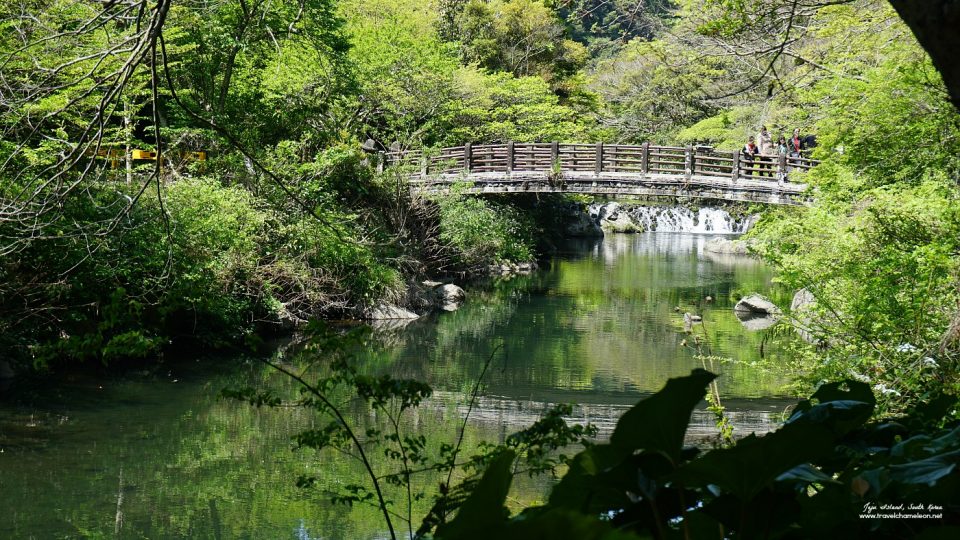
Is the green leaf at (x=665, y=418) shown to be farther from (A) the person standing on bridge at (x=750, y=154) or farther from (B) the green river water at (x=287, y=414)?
(A) the person standing on bridge at (x=750, y=154)

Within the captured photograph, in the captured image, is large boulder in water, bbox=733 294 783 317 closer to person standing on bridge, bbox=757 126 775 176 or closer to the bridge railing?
the bridge railing

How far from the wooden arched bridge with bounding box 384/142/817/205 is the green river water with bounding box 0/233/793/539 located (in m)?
3.21

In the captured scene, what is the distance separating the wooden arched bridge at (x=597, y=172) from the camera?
19922 millimetres

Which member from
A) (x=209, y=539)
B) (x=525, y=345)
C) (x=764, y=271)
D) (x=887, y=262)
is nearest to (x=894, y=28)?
(x=887, y=262)

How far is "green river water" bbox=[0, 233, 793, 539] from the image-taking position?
22.8 ft

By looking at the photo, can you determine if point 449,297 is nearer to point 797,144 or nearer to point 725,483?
point 797,144

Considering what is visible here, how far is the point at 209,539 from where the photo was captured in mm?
6562

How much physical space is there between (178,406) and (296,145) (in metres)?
6.57

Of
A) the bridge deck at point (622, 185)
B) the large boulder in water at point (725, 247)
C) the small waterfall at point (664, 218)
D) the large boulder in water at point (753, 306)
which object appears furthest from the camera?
the small waterfall at point (664, 218)

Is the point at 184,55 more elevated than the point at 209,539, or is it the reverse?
the point at 184,55

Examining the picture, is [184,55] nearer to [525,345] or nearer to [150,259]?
[150,259]

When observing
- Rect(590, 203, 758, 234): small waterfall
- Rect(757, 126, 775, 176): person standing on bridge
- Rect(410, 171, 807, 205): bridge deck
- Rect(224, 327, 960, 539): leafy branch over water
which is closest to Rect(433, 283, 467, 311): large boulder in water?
Rect(410, 171, 807, 205): bridge deck

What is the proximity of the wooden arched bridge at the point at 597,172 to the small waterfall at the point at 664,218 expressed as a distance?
45.7 feet

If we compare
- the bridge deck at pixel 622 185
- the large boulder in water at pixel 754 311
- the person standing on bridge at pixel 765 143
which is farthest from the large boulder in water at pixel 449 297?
the person standing on bridge at pixel 765 143
